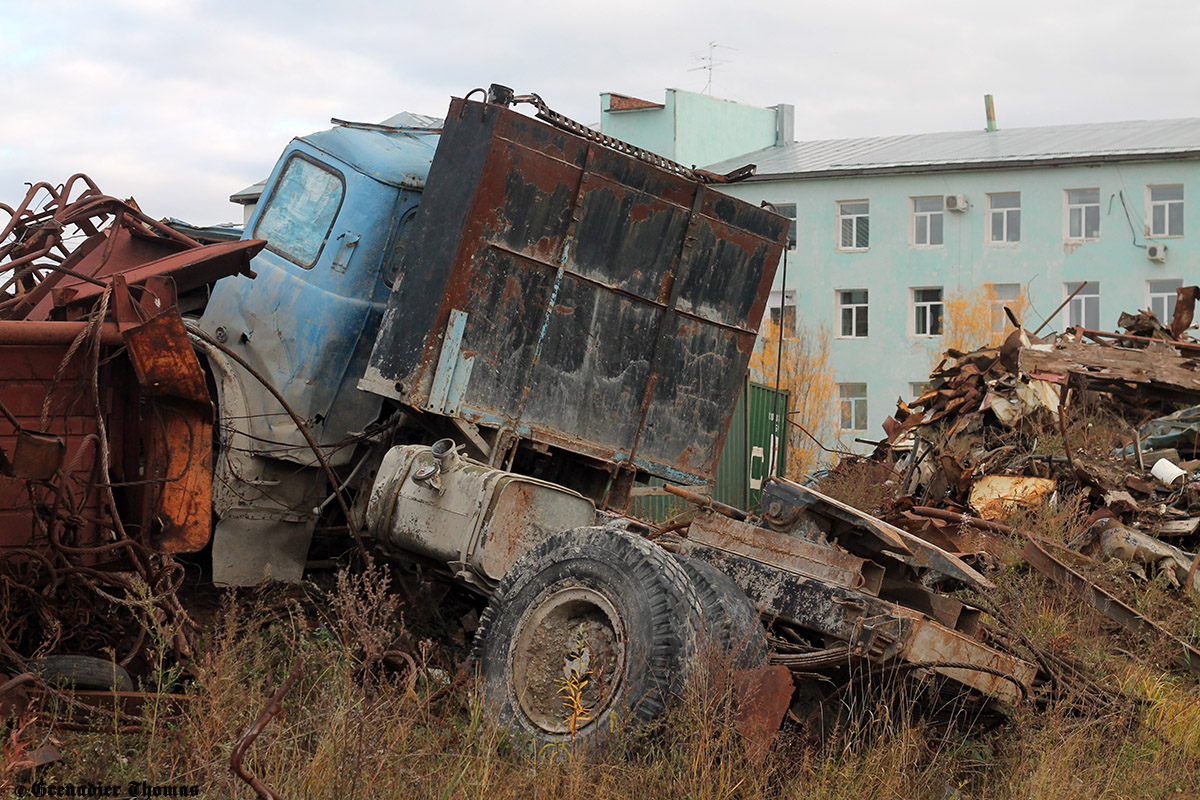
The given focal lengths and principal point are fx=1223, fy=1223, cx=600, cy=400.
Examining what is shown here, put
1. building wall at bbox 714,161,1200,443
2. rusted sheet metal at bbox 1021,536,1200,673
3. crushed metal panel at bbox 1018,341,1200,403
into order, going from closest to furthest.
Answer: rusted sheet metal at bbox 1021,536,1200,673, crushed metal panel at bbox 1018,341,1200,403, building wall at bbox 714,161,1200,443

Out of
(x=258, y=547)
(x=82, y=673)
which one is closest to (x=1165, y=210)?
(x=258, y=547)

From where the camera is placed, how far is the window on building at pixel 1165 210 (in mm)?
35188

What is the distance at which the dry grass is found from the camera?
12.0ft

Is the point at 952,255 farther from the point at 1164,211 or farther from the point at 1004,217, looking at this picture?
the point at 1164,211

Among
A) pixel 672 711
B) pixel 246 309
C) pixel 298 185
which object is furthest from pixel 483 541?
pixel 298 185

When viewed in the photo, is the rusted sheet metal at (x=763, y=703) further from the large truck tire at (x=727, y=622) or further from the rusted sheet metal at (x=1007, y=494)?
the rusted sheet metal at (x=1007, y=494)

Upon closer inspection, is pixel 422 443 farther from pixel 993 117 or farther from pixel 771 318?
pixel 993 117

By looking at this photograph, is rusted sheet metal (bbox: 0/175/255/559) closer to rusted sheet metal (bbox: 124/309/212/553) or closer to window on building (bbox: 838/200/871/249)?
rusted sheet metal (bbox: 124/309/212/553)

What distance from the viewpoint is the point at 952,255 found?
37.3 m

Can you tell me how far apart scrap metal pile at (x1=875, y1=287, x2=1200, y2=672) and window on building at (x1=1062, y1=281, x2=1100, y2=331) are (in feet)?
74.2

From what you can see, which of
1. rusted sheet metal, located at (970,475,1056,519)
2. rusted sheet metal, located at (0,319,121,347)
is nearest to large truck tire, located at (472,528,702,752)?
rusted sheet metal, located at (0,319,121,347)

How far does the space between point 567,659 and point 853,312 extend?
3519cm

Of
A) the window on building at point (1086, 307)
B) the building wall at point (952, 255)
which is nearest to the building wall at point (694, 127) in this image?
the building wall at point (952, 255)

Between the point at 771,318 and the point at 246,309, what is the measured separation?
32969 mm
